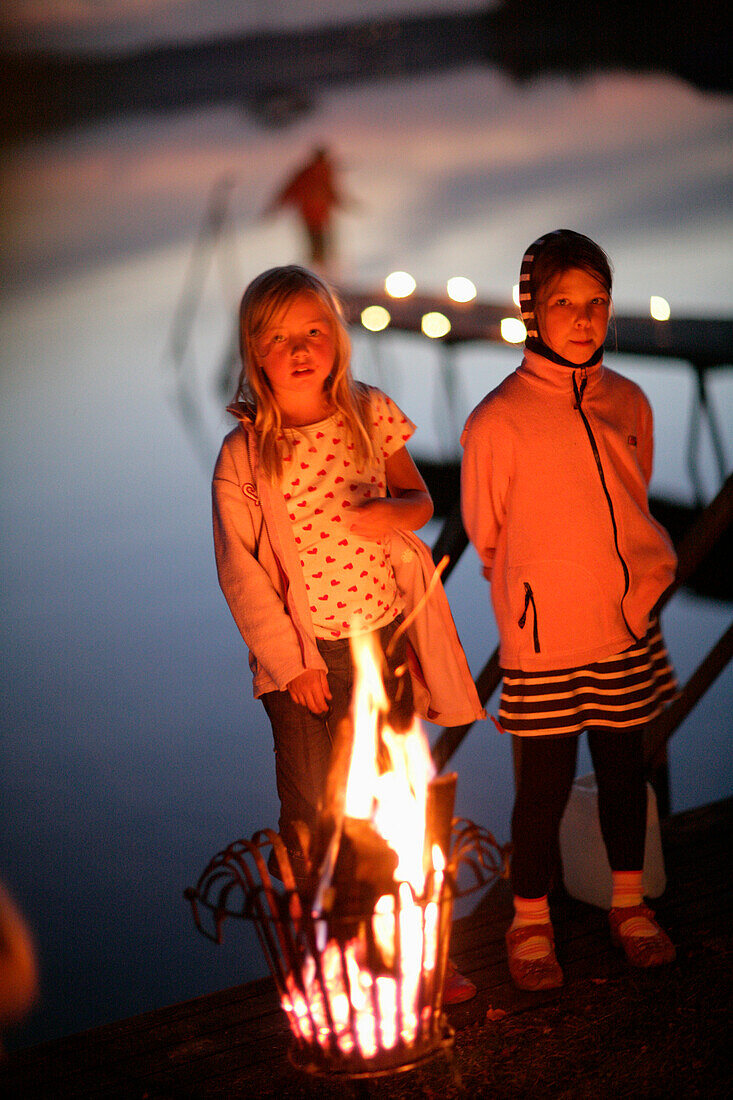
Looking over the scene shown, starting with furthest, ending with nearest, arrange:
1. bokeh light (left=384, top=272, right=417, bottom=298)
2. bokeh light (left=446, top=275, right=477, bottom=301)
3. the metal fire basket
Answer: bokeh light (left=384, top=272, right=417, bottom=298) < bokeh light (left=446, top=275, right=477, bottom=301) < the metal fire basket

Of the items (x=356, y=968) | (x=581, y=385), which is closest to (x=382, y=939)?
(x=356, y=968)

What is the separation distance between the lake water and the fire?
2166mm

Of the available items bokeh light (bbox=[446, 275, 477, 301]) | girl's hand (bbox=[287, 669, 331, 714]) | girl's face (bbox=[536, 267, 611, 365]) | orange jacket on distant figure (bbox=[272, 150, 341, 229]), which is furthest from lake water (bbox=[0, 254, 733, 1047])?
girl's hand (bbox=[287, 669, 331, 714])

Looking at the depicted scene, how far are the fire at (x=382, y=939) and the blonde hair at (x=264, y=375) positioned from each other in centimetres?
43

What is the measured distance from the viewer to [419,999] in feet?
4.45

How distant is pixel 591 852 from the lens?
213cm

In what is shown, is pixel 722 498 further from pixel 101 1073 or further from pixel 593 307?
pixel 101 1073

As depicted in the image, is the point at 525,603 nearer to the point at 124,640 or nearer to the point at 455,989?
the point at 455,989

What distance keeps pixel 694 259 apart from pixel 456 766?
6.85 ft

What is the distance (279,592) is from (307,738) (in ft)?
0.76

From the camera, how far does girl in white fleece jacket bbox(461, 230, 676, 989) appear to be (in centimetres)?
183

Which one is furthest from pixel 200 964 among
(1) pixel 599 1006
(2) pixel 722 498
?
(2) pixel 722 498

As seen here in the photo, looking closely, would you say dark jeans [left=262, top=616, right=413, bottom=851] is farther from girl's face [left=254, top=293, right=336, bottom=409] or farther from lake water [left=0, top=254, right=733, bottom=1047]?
lake water [left=0, top=254, right=733, bottom=1047]

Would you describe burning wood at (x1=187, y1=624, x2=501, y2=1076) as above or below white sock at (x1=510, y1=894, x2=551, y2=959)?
above
